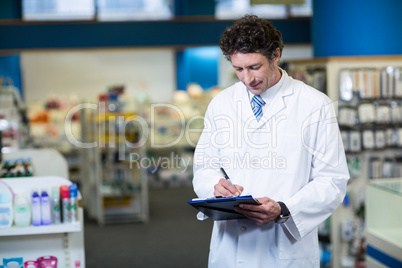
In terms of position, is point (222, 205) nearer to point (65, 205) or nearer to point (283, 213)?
point (283, 213)

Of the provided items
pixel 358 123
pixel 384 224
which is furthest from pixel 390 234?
pixel 358 123

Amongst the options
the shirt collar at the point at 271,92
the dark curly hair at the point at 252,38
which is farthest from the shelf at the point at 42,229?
the dark curly hair at the point at 252,38

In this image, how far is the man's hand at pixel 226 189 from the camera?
2.36 m

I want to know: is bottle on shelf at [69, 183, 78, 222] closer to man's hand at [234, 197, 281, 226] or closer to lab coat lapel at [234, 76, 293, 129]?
lab coat lapel at [234, 76, 293, 129]

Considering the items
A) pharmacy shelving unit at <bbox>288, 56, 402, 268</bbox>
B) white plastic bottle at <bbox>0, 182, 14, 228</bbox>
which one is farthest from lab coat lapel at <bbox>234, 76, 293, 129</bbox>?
pharmacy shelving unit at <bbox>288, 56, 402, 268</bbox>

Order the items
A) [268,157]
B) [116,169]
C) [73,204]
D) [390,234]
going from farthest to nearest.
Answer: [116,169]
[390,234]
[73,204]
[268,157]

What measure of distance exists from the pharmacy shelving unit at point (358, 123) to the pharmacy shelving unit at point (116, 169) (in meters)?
3.27

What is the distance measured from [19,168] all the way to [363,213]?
3.46 m

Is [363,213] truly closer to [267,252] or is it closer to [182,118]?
[267,252]

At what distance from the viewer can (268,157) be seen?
8.13ft

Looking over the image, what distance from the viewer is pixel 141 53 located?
511 inches

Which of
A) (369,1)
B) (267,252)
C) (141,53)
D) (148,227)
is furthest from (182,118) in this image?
(267,252)

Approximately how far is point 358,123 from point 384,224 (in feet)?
5.24

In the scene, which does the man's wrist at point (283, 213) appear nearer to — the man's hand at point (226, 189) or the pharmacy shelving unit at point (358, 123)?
the man's hand at point (226, 189)
